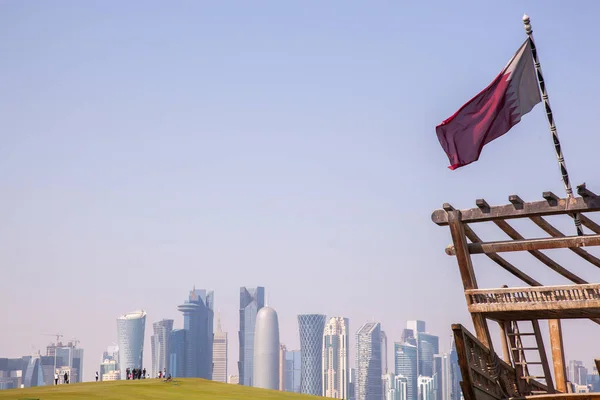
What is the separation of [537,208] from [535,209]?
0.16 ft

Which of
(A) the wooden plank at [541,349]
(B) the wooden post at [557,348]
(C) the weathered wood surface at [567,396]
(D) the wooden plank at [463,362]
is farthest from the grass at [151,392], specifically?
(D) the wooden plank at [463,362]

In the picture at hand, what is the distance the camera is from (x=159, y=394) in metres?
49.0

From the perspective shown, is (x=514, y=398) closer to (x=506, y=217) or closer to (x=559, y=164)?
(x=506, y=217)

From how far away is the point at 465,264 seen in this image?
72.0 ft

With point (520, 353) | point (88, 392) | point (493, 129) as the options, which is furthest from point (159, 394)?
point (493, 129)

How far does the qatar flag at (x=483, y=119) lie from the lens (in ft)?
71.1

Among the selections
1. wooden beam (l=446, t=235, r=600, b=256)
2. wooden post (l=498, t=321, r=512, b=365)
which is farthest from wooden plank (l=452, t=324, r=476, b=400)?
wooden post (l=498, t=321, r=512, b=365)

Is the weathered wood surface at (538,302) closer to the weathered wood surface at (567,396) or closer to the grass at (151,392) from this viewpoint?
the weathered wood surface at (567,396)

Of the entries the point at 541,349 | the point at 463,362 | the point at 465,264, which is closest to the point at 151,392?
the point at 541,349

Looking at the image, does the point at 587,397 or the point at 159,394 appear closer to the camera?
the point at 587,397

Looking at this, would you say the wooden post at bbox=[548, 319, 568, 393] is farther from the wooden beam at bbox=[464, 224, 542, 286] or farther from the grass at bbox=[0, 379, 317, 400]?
the grass at bbox=[0, 379, 317, 400]

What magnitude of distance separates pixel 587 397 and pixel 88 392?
3303 cm

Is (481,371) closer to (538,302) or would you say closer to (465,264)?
(538,302)

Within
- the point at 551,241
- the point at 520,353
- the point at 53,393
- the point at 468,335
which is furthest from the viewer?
the point at 53,393
